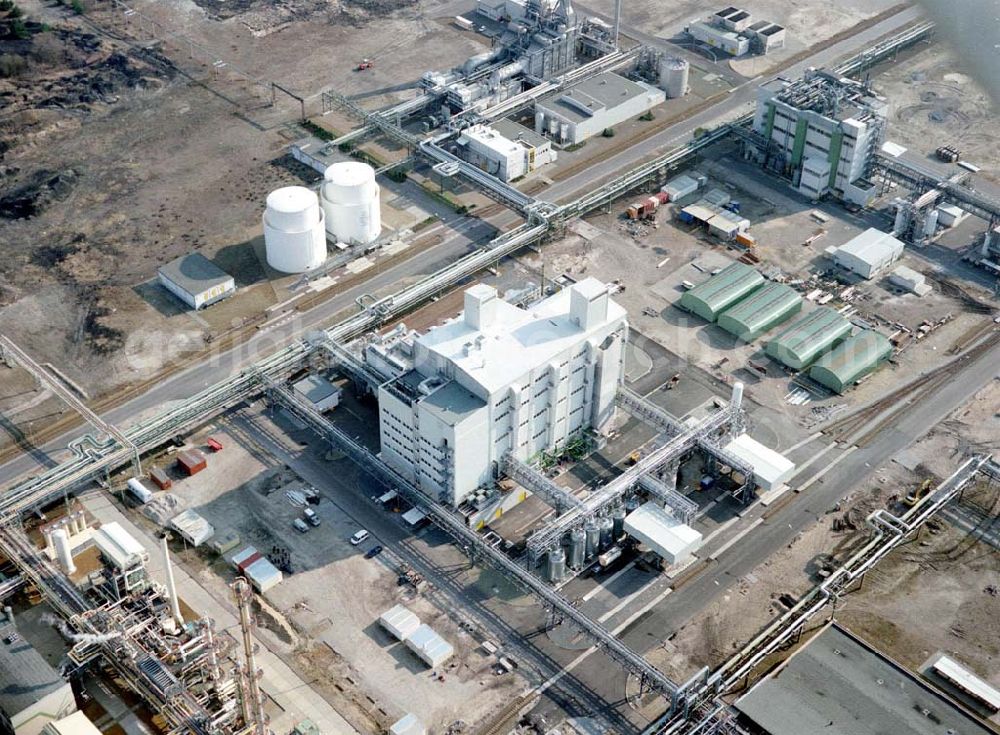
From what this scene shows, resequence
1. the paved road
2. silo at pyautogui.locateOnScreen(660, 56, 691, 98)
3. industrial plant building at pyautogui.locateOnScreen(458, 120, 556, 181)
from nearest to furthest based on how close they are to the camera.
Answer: the paved road
industrial plant building at pyautogui.locateOnScreen(458, 120, 556, 181)
silo at pyautogui.locateOnScreen(660, 56, 691, 98)

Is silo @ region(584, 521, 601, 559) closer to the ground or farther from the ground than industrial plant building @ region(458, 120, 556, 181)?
closer to the ground

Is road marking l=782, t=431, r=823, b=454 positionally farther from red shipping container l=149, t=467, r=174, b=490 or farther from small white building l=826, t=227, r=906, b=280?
red shipping container l=149, t=467, r=174, b=490

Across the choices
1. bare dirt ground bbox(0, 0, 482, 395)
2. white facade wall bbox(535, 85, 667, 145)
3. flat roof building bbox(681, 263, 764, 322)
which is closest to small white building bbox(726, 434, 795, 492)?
flat roof building bbox(681, 263, 764, 322)

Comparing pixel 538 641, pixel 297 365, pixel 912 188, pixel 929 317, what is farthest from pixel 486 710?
pixel 912 188

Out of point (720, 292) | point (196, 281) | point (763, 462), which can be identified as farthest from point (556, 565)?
point (196, 281)

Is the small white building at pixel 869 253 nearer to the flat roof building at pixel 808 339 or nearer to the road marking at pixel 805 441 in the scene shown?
the flat roof building at pixel 808 339

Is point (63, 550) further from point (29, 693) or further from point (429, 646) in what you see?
point (429, 646)

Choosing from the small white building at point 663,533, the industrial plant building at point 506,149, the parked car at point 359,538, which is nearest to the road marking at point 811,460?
the small white building at point 663,533
